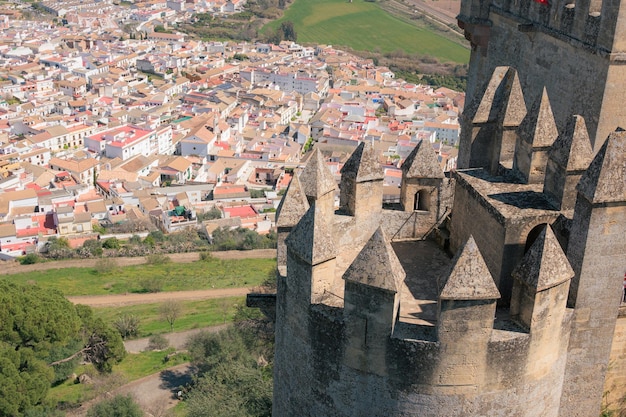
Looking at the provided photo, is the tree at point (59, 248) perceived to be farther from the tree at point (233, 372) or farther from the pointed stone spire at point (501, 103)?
the pointed stone spire at point (501, 103)

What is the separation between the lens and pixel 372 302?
526 cm

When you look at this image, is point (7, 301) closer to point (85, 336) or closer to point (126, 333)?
point (85, 336)

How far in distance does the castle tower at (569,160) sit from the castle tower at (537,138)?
13.1 inches

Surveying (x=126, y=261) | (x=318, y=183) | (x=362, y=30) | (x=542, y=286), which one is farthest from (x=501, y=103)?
(x=362, y=30)

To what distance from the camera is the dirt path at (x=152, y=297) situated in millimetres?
38812

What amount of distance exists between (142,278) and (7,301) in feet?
52.8

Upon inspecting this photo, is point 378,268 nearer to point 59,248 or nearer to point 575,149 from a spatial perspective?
point 575,149

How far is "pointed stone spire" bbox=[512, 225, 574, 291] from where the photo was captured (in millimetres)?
5164

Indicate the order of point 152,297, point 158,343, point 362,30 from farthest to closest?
point 362,30 < point 152,297 < point 158,343

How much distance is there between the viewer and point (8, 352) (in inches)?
961

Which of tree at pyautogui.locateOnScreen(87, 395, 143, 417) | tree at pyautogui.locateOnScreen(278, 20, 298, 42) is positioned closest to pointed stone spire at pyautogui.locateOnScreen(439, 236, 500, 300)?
tree at pyautogui.locateOnScreen(87, 395, 143, 417)

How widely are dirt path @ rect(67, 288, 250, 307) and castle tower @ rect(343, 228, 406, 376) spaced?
33.4 meters

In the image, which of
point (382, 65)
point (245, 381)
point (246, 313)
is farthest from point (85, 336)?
point (382, 65)

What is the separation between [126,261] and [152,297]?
7.39m
